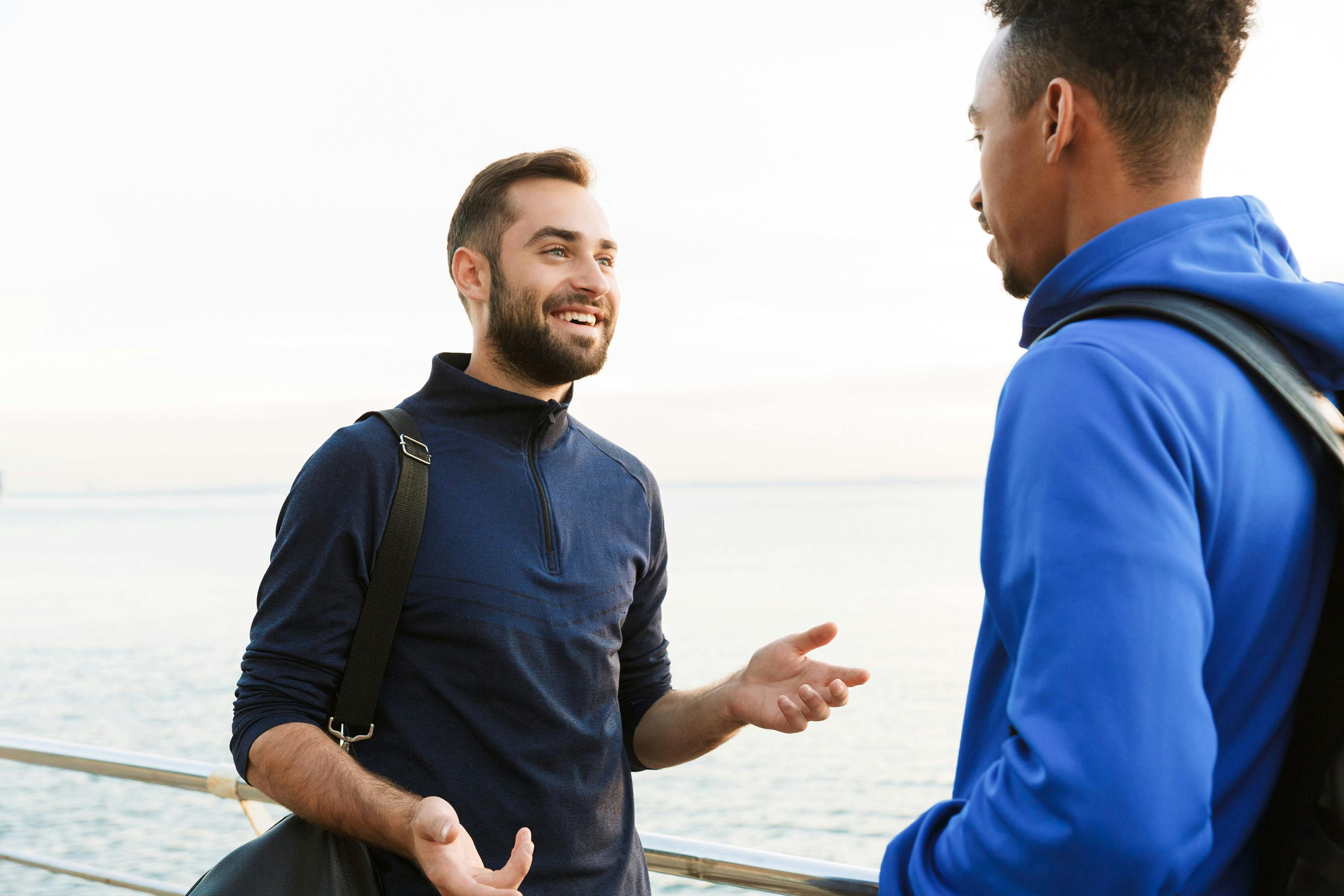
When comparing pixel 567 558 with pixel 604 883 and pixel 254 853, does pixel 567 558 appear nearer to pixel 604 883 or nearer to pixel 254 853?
pixel 604 883

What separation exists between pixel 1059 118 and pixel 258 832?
6.57ft

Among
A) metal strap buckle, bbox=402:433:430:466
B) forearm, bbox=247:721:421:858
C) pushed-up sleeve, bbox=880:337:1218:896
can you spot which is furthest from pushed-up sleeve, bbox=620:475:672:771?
pushed-up sleeve, bbox=880:337:1218:896

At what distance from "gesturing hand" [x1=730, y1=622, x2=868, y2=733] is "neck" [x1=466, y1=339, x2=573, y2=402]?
0.70 m

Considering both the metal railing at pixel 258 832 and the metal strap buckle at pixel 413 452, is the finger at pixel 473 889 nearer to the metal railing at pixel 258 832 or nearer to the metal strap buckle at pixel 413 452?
the metal railing at pixel 258 832

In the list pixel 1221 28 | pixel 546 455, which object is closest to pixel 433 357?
pixel 546 455

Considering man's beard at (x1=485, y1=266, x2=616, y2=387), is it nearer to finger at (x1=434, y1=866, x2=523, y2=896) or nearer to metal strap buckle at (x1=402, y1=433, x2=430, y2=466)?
metal strap buckle at (x1=402, y1=433, x2=430, y2=466)

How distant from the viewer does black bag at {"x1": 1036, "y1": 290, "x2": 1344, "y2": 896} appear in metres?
0.90

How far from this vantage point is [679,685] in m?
29.0

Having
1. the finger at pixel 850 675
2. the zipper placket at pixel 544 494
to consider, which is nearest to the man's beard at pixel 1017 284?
the finger at pixel 850 675

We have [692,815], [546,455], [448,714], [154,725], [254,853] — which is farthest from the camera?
[154,725]

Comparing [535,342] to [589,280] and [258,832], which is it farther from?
[258,832]

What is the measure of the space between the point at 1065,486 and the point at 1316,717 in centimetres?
33

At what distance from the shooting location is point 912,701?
102 ft

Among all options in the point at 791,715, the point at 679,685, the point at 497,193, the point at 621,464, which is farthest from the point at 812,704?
the point at 679,685
